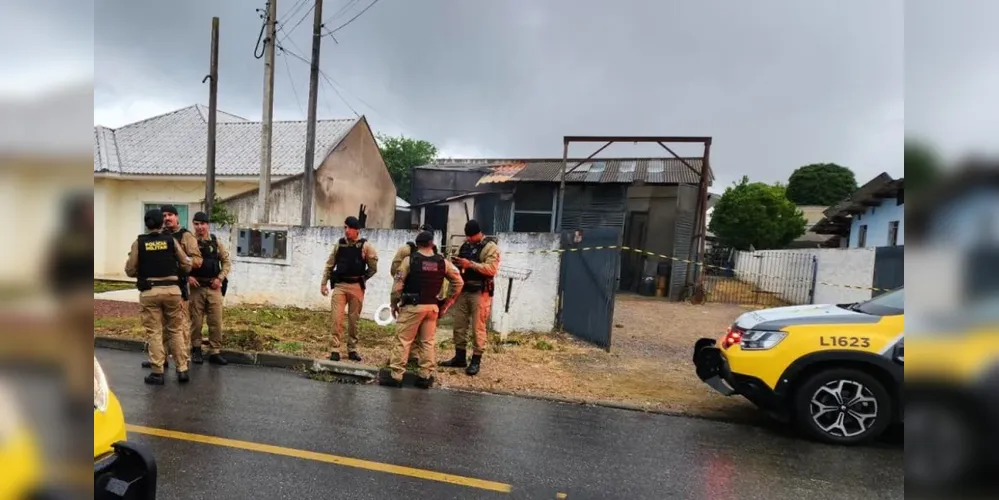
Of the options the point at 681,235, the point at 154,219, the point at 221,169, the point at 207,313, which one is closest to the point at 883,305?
the point at 154,219

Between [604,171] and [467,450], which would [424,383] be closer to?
[467,450]

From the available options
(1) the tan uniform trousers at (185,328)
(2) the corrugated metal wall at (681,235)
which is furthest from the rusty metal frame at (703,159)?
(1) the tan uniform trousers at (185,328)

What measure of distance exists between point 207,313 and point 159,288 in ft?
4.10

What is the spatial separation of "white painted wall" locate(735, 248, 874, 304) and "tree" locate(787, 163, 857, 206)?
4039cm

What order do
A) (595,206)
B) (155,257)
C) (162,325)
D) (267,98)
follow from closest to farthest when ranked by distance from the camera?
(155,257) → (162,325) → (267,98) → (595,206)

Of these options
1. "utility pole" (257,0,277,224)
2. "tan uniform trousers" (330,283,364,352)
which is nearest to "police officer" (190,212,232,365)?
"tan uniform trousers" (330,283,364,352)

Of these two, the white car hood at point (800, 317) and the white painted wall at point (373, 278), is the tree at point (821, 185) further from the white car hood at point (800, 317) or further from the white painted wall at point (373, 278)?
the white car hood at point (800, 317)

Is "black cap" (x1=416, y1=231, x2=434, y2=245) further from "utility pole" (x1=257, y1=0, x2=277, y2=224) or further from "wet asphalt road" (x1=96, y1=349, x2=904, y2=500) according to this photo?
"utility pole" (x1=257, y1=0, x2=277, y2=224)

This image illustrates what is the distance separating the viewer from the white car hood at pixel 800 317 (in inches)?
177

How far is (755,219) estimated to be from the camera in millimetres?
30781

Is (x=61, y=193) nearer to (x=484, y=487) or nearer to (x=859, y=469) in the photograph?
(x=484, y=487)

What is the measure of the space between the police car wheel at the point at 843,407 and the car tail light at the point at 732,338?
2.02 ft

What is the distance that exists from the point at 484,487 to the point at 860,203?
1870cm

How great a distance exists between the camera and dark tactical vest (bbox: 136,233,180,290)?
17.2 ft
